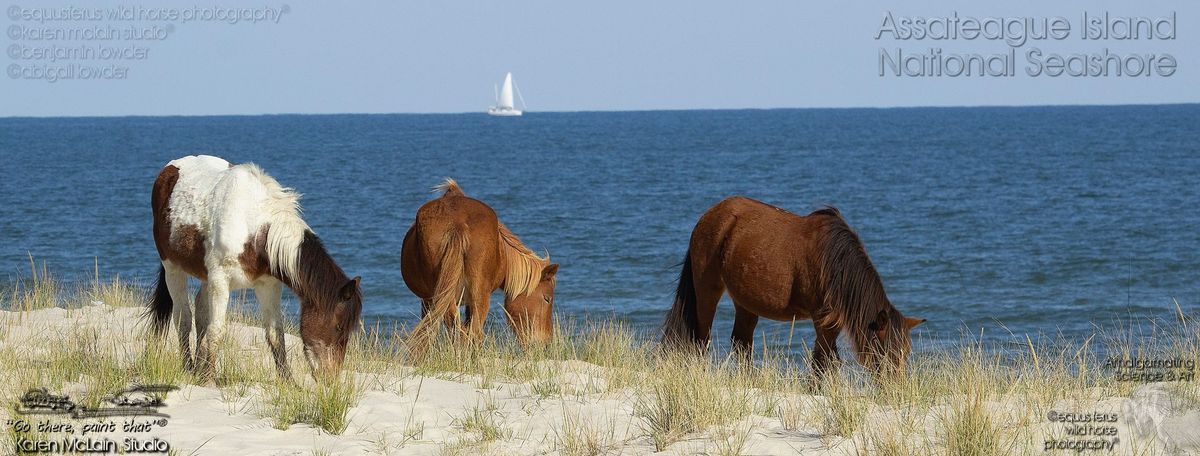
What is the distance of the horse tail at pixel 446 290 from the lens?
785cm

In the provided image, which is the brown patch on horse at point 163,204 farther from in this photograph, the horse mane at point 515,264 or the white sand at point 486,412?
the horse mane at point 515,264

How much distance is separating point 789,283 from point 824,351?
0.52 metres

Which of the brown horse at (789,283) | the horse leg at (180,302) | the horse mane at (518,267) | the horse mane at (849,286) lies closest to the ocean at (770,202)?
the horse mane at (518,267)

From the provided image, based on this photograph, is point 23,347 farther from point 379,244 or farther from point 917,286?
point 379,244

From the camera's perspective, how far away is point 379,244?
24.8 metres

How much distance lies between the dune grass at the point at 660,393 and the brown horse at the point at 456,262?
1.22ft

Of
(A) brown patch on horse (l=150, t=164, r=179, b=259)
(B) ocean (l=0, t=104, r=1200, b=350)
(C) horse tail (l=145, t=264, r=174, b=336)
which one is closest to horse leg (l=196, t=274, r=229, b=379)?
(A) brown patch on horse (l=150, t=164, r=179, b=259)

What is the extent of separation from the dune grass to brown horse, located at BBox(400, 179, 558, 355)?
372mm

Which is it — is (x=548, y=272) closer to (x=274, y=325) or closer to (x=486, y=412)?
(x=274, y=325)

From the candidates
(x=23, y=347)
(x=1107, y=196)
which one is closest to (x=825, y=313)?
(x=23, y=347)

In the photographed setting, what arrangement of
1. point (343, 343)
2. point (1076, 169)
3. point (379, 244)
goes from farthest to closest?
1. point (1076, 169)
2. point (379, 244)
3. point (343, 343)

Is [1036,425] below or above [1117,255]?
above

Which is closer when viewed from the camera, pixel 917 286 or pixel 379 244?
pixel 917 286

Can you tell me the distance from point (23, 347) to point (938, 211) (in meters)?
28.4
